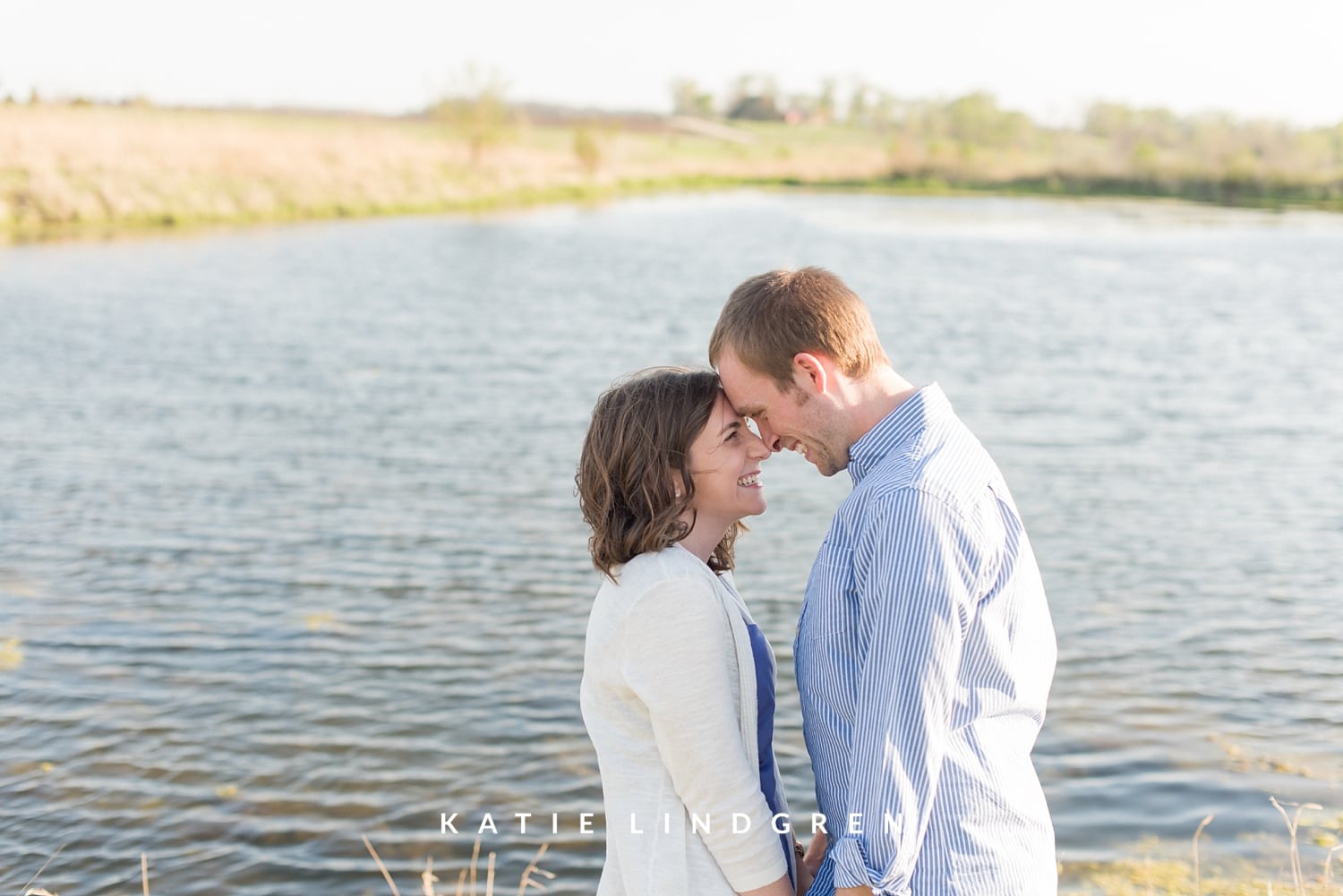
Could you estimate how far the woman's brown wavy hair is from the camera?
2.55m

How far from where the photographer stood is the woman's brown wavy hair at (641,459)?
8.38 ft

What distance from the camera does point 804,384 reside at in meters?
2.56

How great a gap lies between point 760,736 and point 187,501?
32.0 ft

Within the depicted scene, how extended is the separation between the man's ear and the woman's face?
0.19 metres

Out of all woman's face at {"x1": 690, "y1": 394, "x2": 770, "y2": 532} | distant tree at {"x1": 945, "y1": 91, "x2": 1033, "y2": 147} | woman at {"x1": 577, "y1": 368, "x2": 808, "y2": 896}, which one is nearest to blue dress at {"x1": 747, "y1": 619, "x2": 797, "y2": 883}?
woman at {"x1": 577, "y1": 368, "x2": 808, "y2": 896}

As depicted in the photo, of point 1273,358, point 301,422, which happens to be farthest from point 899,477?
point 1273,358

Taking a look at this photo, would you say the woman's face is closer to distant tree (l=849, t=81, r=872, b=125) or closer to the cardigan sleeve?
the cardigan sleeve

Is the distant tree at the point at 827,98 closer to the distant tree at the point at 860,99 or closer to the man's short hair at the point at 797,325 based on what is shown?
the distant tree at the point at 860,99

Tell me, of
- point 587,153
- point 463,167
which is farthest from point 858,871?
point 587,153

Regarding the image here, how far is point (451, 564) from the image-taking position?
9820 millimetres

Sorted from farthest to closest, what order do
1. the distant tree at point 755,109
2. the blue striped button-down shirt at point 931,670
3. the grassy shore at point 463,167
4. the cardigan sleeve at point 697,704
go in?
the distant tree at point 755,109
the grassy shore at point 463,167
the cardigan sleeve at point 697,704
the blue striped button-down shirt at point 931,670

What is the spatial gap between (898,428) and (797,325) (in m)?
0.29

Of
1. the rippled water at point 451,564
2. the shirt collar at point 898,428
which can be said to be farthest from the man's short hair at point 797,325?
the rippled water at point 451,564

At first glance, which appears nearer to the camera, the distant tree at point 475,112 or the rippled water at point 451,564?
the rippled water at point 451,564
